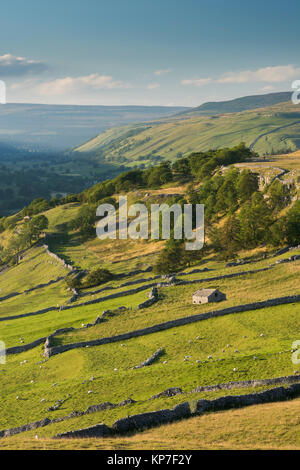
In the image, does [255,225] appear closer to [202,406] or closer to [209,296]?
[209,296]

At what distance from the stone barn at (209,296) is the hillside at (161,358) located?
0.87 m

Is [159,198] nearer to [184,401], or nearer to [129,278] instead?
[129,278]

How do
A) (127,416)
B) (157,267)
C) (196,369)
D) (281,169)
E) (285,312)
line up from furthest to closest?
(281,169) → (157,267) → (285,312) → (196,369) → (127,416)

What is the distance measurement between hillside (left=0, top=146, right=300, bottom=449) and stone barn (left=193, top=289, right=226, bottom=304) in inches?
34.4

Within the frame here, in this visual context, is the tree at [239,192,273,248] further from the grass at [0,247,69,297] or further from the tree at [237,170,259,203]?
the grass at [0,247,69,297]

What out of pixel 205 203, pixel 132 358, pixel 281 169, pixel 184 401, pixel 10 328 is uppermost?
pixel 281 169

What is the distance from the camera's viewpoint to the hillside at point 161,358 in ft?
89.0

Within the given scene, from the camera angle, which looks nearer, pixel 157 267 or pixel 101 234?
pixel 157 267

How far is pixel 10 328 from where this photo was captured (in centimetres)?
6481

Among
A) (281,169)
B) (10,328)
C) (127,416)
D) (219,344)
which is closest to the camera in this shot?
(127,416)

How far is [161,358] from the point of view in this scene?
41.8 m

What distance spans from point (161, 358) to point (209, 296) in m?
13.4

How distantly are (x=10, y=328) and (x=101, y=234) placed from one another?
2669 inches
